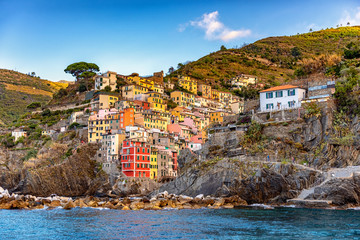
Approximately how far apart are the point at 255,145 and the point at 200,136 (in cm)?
2886

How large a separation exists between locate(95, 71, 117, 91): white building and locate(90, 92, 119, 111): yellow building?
24.1 feet

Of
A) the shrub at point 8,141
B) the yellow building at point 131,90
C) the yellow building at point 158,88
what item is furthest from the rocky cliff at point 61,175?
the yellow building at point 158,88

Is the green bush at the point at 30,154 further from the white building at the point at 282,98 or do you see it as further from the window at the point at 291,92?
the window at the point at 291,92

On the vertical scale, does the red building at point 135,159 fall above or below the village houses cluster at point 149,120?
below

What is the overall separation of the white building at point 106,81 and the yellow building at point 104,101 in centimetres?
735

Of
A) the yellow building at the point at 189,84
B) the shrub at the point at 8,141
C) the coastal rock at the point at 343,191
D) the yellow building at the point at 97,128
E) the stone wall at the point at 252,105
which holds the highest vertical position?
the yellow building at the point at 189,84

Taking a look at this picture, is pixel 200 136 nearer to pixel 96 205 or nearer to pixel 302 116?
pixel 302 116

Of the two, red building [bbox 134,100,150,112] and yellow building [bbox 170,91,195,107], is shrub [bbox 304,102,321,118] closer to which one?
red building [bbox 134,100,150,112]

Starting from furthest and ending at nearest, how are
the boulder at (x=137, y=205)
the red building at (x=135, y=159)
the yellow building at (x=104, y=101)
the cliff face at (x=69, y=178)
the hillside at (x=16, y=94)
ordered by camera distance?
the hillside at (x=16, y=94)
the yellow building at (x=104, y=101)
the cliff face at (x=69, y=178)
the red building at (x=135, y=159)
the boulder at (x=137, y=205)

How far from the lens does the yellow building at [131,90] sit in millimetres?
96438

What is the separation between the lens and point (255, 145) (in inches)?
2176

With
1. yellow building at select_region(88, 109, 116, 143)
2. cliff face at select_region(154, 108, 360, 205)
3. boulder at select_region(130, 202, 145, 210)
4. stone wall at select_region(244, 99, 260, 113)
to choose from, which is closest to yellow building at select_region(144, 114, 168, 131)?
yellow building at select_region(88, 109, 116, 143)

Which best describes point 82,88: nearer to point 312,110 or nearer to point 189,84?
point 189,84

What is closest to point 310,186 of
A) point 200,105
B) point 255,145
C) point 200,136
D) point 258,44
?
point 255,145
